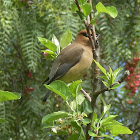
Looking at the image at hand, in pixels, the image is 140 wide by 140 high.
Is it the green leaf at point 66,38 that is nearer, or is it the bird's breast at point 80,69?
the green leaf at point 66,38

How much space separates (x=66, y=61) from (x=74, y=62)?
A: 62 mm

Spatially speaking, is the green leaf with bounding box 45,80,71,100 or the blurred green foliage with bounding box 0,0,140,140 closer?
the green leaf with bounding box 45,80,71,100

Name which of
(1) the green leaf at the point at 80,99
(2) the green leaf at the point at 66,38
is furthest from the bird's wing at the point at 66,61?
(1) the green leaf at the point at 80,99

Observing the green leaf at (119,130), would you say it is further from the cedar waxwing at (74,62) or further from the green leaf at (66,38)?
the cedar waxwing at (74,62)

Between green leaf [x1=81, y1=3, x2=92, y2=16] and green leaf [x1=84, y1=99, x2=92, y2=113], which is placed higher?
green leaf [x1=81, y1=3, x2=92, y2=16]

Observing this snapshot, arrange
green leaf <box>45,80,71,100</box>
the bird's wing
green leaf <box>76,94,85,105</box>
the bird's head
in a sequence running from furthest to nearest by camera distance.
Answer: the bird's head < the bird's wing < green leaf <box>76,94,85,105</box> < green leaf <box>45,80,71,100</box>

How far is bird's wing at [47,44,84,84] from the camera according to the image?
1.91m

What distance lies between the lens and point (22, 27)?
6.69 ft

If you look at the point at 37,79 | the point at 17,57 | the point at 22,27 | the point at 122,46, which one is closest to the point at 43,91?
the point at 37,79

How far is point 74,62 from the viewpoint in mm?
2023

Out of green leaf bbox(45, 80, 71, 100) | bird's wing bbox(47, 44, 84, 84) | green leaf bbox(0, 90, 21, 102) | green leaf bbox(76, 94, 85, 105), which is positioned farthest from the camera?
bird's wing bbox(47, 44, 84, 84)

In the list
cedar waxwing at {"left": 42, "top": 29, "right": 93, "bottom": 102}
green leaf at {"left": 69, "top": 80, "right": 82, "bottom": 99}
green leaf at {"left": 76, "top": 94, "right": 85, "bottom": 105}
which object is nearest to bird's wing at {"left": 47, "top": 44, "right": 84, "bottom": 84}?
cedar waxwing at {"left": 42, "top": 29, "right": 93, "bottom": 102}

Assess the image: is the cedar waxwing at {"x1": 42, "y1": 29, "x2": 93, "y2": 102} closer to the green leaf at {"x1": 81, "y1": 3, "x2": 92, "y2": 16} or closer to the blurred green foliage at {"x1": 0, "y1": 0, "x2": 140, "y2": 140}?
the blurred green foliage at {"x1": 0, "y1": 0, "x2": 140, "y2": 140}

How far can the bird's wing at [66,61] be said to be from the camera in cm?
191
